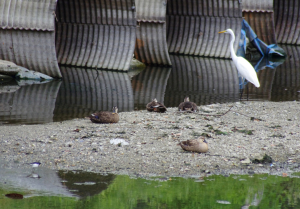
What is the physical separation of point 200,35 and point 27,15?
1033 cm

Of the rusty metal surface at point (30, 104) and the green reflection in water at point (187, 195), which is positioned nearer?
the green reflection in water at point (187, 195)

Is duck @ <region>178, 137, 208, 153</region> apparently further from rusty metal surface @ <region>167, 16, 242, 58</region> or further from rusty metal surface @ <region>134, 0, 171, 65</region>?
rusty metal surface @ <region>167, 16, 242, 58</region>

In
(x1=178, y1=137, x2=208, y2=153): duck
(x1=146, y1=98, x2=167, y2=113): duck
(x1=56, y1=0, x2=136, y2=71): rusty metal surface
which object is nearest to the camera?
(x1=178, y1=137, x2=208, y2=153): duck

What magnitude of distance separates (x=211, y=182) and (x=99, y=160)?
6.03 ft

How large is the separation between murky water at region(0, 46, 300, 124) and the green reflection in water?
16.5 feet

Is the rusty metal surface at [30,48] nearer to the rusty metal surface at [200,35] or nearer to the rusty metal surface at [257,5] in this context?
the rusty metal surface at [200,35]

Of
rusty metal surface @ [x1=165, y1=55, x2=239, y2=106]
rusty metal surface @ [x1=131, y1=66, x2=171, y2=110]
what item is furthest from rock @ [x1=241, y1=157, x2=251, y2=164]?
rusty metal surface @ [x1=165, y1=55, x2=239, y2=106]

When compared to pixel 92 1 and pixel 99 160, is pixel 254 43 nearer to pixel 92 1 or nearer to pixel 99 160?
pixel 92 1

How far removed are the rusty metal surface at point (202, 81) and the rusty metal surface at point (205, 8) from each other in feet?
7.75

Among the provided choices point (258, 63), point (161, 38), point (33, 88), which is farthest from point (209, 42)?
point (33, 88)

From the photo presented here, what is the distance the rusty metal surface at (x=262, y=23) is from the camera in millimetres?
25516

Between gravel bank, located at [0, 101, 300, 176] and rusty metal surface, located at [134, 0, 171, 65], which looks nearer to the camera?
gravel bank, located at [0, 101, 300, 176]

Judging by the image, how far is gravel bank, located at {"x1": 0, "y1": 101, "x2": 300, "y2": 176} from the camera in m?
7.11

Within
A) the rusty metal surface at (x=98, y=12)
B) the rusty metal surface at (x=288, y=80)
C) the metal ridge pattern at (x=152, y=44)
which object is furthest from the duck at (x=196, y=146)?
the metal ridge pattern at (x=152, y=44)
